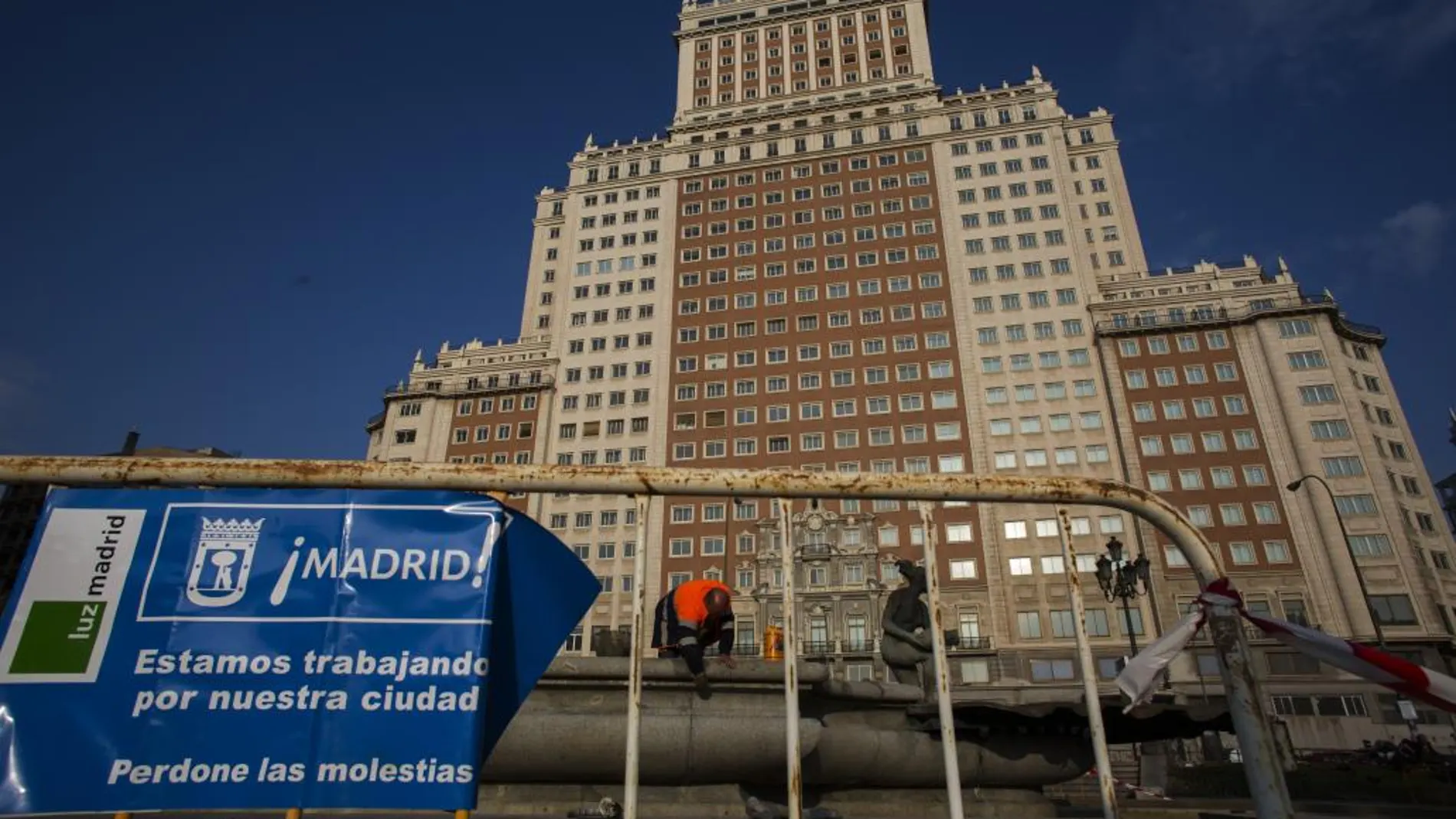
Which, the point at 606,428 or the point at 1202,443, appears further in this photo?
the point at 606,428

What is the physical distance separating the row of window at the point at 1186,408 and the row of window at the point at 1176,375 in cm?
134

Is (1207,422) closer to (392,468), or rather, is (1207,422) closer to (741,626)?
(741,626)

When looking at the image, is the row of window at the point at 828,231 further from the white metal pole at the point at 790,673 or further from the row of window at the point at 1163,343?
the white metal pole at the point at 790,673

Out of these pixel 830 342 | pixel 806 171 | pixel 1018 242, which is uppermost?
pixel 806 171

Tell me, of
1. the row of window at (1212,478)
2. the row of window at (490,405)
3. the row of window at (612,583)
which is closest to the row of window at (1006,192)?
the row of window at (1212,478)

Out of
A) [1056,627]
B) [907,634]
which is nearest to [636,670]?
[907,634]

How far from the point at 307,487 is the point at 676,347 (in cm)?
5899

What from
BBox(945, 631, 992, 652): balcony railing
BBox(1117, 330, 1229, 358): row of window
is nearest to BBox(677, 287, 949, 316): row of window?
BBox(1117, 330, 1229, 358): row of window

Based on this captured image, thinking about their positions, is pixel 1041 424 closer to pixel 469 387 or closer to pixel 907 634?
pixel 469 387

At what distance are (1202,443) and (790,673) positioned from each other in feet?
185

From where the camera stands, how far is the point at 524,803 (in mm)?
6160

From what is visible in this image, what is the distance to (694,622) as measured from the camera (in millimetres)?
6133

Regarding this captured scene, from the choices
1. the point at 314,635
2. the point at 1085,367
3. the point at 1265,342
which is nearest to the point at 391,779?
the point at 314,635

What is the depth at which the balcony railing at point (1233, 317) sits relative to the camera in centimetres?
5206
